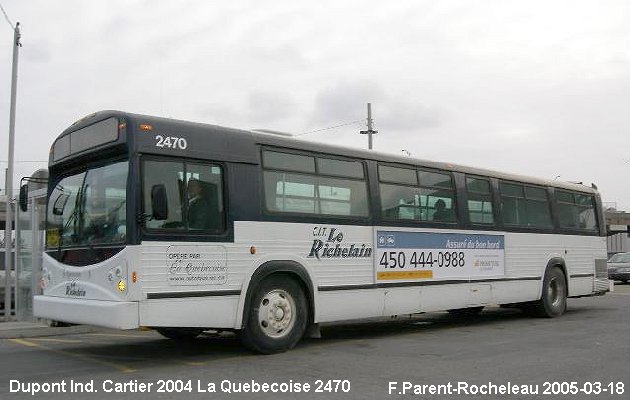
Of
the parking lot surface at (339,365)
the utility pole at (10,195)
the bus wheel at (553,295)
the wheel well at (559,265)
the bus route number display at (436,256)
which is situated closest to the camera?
the parking lot surface at (339,365)

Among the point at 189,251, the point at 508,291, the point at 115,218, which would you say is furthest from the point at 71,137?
the point at 508,291

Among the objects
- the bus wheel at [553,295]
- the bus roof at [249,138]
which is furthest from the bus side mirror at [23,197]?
the bus wheel at [553,295]

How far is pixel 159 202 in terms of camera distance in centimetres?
757

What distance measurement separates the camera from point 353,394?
6.52 m

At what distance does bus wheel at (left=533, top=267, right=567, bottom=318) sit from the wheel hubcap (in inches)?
276

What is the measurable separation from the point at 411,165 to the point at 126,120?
5.28 meters

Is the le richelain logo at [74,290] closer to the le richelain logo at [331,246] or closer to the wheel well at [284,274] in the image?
the wheel well at [284,274]

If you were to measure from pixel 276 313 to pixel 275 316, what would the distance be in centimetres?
4

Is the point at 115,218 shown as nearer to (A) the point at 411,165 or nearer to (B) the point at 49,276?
(B) the point at 49,276

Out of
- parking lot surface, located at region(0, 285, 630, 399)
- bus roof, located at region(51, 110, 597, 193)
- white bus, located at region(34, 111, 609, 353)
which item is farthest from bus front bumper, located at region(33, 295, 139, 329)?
bus roof, located at region(51, 110, 597, 193)

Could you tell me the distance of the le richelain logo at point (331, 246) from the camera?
9570 mm

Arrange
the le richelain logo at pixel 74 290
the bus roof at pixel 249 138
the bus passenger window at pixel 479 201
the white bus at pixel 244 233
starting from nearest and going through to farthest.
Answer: the white bus at pixel 244 233, the bus roof at pixel 249 138, the le richelain logo at pixel 74 290, the bus passenger window at pixel 479 201

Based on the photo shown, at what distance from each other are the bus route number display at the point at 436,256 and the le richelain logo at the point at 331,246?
0.44 m

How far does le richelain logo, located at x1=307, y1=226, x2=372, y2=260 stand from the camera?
31.4 ft
